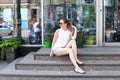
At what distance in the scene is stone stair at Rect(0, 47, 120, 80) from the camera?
7074 millimetres

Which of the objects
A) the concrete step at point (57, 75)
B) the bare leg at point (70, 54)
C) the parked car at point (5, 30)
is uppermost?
the parked car at point (5, 30)

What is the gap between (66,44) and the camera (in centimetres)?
772

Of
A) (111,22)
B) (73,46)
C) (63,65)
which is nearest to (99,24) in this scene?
(111,22)

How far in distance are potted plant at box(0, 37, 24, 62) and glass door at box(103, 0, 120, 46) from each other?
2.70 m

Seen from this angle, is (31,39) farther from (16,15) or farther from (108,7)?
(108,7)

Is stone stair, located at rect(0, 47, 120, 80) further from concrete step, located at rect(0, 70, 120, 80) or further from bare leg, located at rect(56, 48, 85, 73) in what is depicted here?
bare leg, located at rect(56, 48, 85, 73)

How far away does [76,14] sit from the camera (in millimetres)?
9805

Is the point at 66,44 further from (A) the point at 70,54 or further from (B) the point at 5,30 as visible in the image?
(B) the point at 5,30

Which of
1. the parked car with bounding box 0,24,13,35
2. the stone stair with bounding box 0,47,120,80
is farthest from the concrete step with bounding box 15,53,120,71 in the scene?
the parked car with bounding box 0,24,13,35

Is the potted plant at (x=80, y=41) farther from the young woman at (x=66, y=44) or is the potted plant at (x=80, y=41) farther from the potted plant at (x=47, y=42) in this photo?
the young woman at (x=66, y=44)

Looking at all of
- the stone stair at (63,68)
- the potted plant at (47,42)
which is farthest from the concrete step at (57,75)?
the potted plant at (47,42)

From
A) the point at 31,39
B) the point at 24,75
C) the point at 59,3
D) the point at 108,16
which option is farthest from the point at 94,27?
the point at 24,75

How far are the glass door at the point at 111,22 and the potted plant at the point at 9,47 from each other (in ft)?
8.86

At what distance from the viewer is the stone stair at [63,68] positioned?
23.2 ft
